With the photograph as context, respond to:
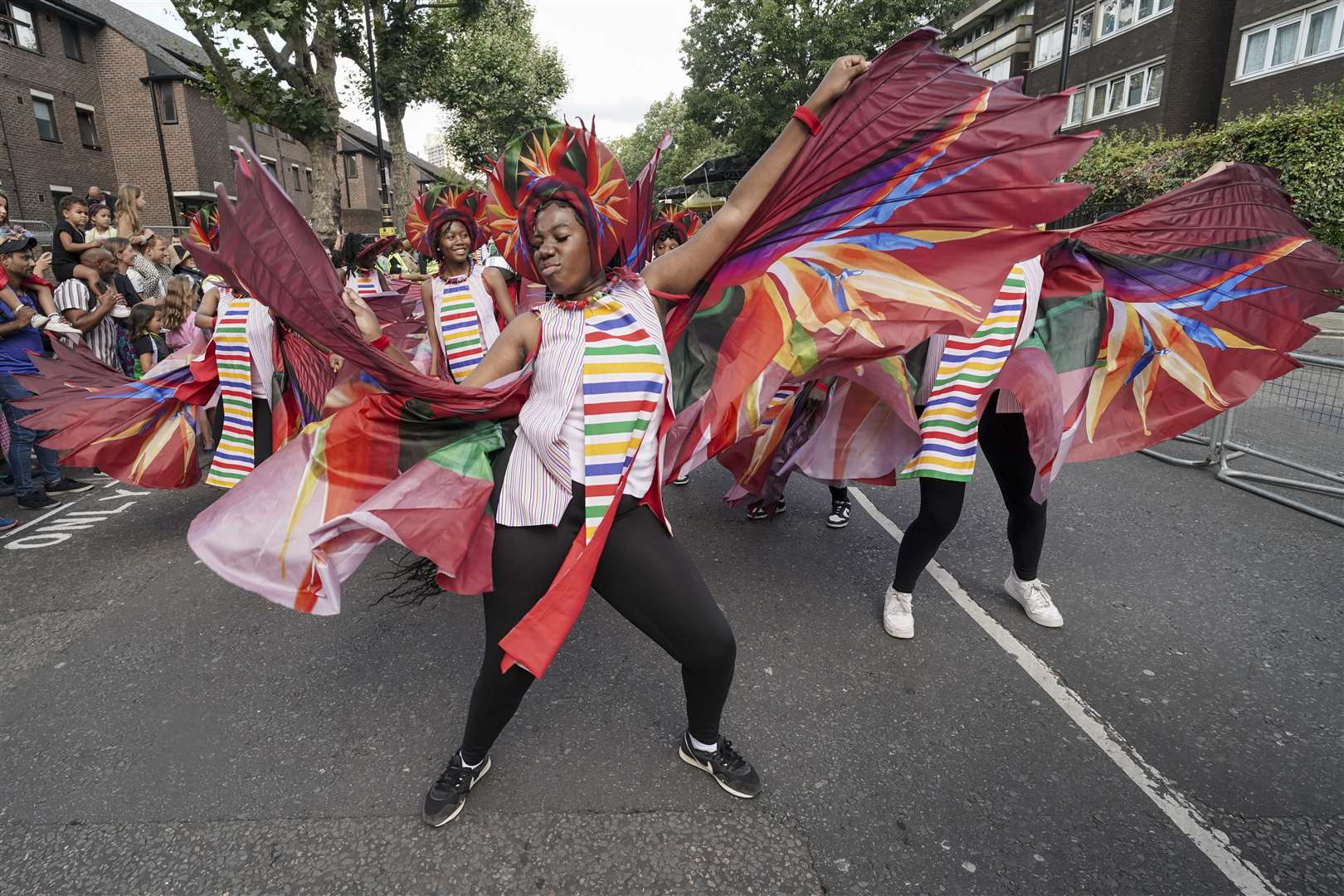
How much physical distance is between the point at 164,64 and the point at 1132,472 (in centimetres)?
3584

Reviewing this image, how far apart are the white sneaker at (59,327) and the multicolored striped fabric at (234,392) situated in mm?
2233

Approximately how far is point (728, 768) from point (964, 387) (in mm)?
1718

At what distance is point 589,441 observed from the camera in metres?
2.02

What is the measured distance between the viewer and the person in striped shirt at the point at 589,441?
2.03 metres

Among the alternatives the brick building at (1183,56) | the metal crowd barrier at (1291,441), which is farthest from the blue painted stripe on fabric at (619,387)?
the brick building at (1183,56)

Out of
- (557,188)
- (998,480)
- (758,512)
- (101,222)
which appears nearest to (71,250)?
(101,222)

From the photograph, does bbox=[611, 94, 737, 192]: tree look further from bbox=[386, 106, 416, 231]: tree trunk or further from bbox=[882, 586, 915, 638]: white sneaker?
bbox=[882, 586, 915, 638]: white sneaker

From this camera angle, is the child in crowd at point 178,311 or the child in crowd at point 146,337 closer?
the child in crowd at point 178,311

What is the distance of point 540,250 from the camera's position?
2076 mm

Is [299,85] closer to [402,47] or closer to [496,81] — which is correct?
[402,47]

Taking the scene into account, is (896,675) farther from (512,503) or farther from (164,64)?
(164,64)

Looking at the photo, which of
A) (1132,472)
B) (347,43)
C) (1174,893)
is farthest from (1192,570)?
(347,43)

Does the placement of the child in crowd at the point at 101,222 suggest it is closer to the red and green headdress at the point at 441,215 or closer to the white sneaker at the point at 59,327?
the white sneaker at the point at 59,327

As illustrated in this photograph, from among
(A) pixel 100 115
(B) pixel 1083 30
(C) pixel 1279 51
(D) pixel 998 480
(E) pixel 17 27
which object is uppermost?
(B) pixel 1083 30
